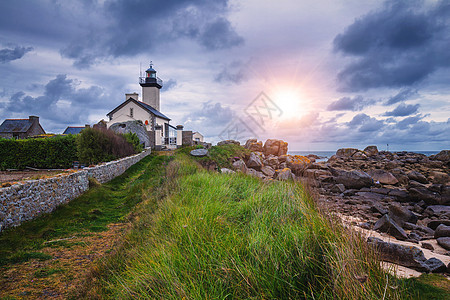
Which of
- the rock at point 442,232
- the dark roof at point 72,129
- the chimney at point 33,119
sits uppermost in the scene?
the chimney at point 33,119

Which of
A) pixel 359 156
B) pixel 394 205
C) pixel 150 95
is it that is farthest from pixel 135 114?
pixel 394 205

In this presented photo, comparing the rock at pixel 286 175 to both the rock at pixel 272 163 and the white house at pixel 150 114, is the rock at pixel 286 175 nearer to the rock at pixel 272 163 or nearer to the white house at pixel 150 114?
the rock at pixel 272 163

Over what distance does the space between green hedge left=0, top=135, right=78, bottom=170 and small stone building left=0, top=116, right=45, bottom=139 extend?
27.1 metres

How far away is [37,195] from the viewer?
630 cm

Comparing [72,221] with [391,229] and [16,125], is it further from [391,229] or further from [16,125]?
[16,125]

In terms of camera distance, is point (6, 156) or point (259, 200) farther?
point (6, 156)

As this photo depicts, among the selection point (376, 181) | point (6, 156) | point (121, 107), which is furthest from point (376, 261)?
point (121, 107)

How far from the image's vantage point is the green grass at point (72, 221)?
479 centimetres

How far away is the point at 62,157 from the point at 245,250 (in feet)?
56.7

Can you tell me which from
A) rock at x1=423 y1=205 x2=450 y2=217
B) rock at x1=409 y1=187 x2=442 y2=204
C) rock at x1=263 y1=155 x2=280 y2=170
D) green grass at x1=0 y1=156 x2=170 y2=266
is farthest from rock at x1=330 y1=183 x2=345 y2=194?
green grass at x1=0 y1=156 x2=170 y2=266

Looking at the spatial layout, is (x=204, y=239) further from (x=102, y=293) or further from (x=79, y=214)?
(x=79, y=214)

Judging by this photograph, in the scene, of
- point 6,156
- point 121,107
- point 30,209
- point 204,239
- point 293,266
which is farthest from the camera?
point 121,107

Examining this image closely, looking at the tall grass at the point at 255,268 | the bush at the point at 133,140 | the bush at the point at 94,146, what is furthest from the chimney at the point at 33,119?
the tall grass at the point at 255,268

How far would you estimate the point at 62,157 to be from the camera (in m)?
16.0
